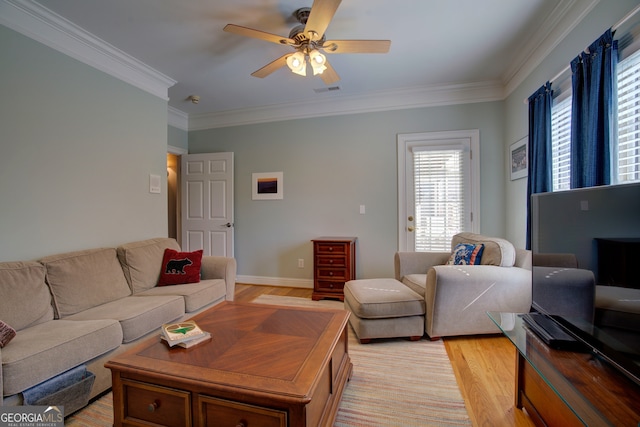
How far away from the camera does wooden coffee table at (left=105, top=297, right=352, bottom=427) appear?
1.05m

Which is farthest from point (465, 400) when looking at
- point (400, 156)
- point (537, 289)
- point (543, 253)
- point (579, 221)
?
point (400, 156)

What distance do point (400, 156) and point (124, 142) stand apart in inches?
127

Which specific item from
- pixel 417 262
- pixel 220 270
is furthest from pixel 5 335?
pixel 417 262

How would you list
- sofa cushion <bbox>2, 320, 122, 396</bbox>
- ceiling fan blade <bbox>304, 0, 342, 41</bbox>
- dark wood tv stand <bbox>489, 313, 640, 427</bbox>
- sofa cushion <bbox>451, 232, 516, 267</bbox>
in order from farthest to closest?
1. sofa cushion <bbox>451, 232, 516, 267</bbox>
2. ceiling fan blade <bbox>304, 0, 342, 41</bbox>
3. sofa cushion <bbox>2, 320, 122, 396</bbox>
4. dark wood tv stand <bbox>489, 313, 640, 427</bbox>

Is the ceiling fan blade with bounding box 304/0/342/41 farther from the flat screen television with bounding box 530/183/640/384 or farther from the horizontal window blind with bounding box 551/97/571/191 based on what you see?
the horizontal window blind with bounding box 551/97/571/191

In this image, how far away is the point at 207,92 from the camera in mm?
3619

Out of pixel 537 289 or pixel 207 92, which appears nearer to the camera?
pixel 537 289

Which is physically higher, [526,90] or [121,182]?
[526,90]

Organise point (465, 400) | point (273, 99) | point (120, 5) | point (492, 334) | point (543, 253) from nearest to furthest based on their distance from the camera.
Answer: point (543, 253), point (465, 400), point (120, 5), point (492, 334), point (273, 99)

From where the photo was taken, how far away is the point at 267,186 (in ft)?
13.7

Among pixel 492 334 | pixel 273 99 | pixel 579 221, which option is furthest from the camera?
pixel 273 99

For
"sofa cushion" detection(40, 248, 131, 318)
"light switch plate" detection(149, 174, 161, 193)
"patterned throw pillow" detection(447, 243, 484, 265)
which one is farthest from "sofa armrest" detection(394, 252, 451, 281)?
"light switch plate" detection(149, 174, 161, 193)

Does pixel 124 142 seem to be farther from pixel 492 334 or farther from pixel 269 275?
pixel 492 334

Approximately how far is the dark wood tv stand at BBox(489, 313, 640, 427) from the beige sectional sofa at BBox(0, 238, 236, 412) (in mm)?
2253
